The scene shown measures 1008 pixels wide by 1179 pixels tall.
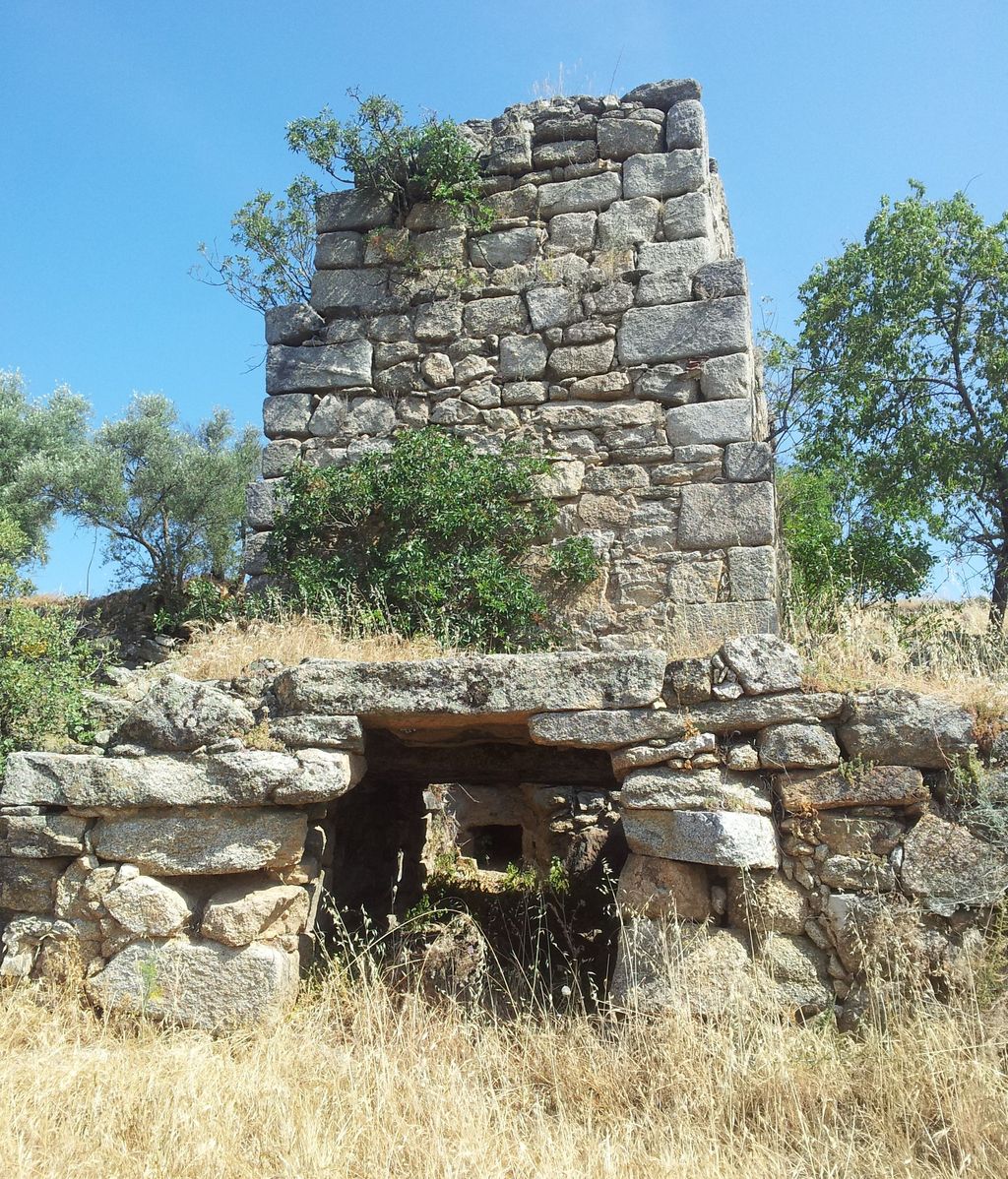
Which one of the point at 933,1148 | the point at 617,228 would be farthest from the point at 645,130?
the point at 933,1148

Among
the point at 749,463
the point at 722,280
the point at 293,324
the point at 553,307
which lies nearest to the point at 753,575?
the point at 749,463

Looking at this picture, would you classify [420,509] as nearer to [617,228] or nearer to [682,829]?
[617,228]

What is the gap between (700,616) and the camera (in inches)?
254

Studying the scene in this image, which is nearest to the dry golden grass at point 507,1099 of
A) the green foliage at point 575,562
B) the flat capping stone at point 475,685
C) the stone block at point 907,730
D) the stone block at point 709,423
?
the stone block at point 907,730

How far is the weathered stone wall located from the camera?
21.6 ft

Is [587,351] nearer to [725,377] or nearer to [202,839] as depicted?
[725,377]

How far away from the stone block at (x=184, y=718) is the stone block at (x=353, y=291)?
13.1 ft

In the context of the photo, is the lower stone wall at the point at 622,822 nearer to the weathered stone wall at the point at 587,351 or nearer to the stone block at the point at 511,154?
the weathered stone wall at the point at 587,351

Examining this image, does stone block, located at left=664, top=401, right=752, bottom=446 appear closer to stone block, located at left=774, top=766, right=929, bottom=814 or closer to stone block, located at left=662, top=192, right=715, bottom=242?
stone block, located at left=662, top=192, right=715, bottom=242

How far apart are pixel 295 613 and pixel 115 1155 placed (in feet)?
11.7

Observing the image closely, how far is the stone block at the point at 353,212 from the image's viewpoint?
7.79 metres

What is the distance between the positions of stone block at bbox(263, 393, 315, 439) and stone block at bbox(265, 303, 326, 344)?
473mm

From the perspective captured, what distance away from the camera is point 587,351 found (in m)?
7.08

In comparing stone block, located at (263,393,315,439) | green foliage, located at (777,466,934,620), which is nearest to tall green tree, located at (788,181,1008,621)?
green foliage, located at (777,466,934,620)
